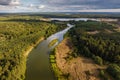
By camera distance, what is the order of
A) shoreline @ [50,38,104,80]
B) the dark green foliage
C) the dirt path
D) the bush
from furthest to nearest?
the bush
the dirt path
shoreline @ [50,38,104,80]
the dark green foliage

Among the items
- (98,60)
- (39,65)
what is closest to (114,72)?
(98,60)

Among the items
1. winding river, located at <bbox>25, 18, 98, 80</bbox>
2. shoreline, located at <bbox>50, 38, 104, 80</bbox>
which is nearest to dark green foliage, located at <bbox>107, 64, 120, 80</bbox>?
shoreline, located at <bbox>50, 38, 104, 80</bbox>

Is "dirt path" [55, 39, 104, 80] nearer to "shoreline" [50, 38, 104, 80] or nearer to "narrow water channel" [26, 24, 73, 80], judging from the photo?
"shoreline" [50, 38, 104, 80]

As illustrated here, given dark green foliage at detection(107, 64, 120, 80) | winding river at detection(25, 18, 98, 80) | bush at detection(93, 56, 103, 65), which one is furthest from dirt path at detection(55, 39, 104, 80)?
winding river at detection(25, 18, 98, 80)

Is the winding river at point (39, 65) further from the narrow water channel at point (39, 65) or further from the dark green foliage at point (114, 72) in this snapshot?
the dark green foliage at point (114, 72)

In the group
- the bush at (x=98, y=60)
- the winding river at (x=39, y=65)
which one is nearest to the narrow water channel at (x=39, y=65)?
the winding river at (x=39, y=65)

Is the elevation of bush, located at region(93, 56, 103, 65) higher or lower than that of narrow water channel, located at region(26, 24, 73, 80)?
higher

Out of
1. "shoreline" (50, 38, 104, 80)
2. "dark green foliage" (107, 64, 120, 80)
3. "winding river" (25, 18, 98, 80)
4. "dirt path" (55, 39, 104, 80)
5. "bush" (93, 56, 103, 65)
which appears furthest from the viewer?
"bush" (93, 56, 103, 65)

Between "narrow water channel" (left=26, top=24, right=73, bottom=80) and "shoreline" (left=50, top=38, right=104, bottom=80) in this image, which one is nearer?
"narrow water channel" (left=26, top=24, right=73, bottom=80)

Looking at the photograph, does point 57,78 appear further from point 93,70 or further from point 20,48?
point 20,48
